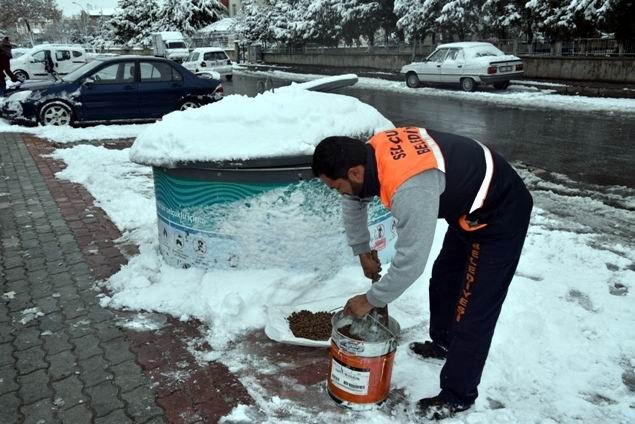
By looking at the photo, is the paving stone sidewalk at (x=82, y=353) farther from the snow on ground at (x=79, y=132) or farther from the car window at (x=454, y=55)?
the car window at (x=454, y=55)

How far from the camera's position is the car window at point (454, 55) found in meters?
19.0

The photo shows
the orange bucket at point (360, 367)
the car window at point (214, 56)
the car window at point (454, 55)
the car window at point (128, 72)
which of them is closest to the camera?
the orange bucket at point (360, 367)

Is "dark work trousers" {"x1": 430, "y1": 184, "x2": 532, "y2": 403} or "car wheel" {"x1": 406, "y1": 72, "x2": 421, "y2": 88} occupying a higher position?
"car wheel" {"x1": 406, "y1": 72, "x2": 421, "y2": 88}

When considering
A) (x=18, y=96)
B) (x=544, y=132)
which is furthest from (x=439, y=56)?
(x=18, y=96)

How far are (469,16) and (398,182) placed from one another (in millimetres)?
25161

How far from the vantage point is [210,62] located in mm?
27453

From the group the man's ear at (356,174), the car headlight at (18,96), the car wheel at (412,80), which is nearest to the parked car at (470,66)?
the car wheel at (412,80)

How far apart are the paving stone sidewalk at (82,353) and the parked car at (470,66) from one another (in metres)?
15.6

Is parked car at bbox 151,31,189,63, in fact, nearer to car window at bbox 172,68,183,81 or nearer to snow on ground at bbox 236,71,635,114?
snow on ground at bbox 236,71,635,114

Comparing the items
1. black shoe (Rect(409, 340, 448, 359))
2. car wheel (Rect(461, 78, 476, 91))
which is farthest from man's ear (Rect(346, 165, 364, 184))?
car wheel (Rect(461, 78, 476, 91))

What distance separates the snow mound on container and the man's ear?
1.47 meters

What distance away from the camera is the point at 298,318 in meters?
3.53

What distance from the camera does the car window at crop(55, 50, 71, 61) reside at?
2285 centimetres

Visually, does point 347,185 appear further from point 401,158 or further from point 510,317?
point 510,317
